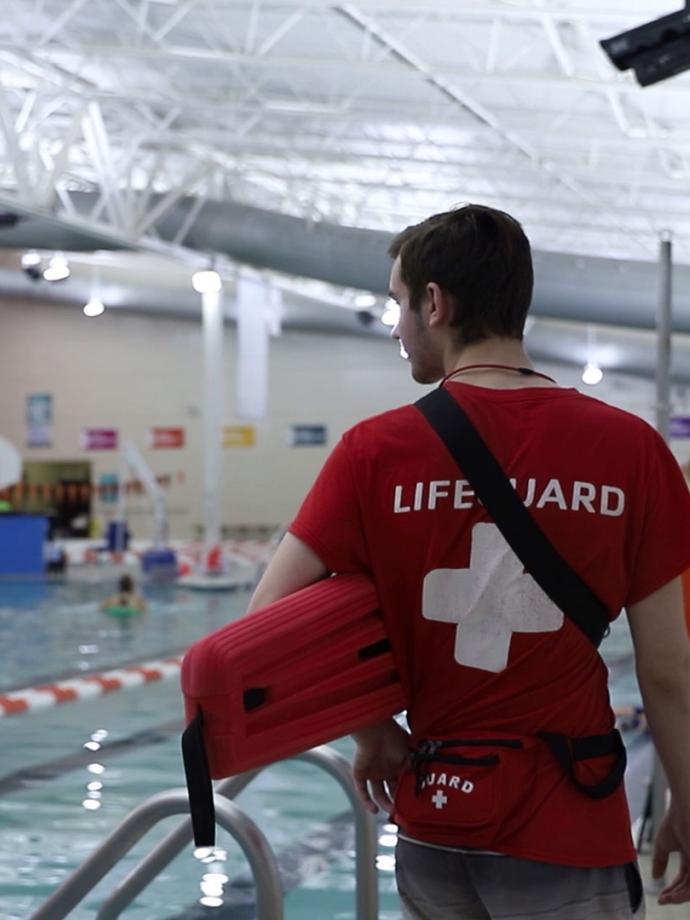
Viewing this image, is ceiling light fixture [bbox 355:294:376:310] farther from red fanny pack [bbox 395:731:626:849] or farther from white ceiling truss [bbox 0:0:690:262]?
red fanny pack [bbox 395:731:626:849]

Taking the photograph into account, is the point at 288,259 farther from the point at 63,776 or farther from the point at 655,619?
the point at 655,619

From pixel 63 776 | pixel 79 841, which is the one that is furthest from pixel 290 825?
pixel 63 776

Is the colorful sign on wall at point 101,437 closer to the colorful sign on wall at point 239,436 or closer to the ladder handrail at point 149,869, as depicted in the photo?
the colorful sign on wall at point 239,436

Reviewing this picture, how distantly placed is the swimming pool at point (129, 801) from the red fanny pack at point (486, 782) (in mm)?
3161

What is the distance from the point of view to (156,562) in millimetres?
19531

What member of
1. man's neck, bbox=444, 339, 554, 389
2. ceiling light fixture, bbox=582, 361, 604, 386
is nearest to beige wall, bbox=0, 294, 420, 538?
ceiling light fixture, bbox=582, 361, 604, 386

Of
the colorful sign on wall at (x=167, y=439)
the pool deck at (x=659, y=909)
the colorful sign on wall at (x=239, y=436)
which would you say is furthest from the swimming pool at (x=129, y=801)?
the colorful sign on wall at (x=167, y=439)

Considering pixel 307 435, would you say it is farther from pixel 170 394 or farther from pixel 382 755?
pixel 382 755

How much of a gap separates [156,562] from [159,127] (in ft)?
21.3

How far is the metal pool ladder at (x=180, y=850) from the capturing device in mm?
2283

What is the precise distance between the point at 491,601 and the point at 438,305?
0.38m

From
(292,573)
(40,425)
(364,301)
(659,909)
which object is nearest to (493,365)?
(292,573)

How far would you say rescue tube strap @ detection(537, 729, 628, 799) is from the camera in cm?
165

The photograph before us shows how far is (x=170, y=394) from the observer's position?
29312 mm
